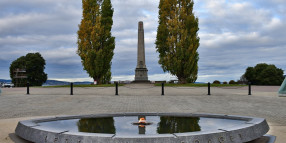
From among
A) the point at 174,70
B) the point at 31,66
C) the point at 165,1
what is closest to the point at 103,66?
the point at 174,70

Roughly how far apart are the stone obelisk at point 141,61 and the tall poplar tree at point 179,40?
344 cm

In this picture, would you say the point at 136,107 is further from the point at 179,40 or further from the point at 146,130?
the point at 179,40

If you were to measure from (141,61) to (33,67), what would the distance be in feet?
81.4

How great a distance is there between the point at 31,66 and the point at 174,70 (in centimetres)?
3187

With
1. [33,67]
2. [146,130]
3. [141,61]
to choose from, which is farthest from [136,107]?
[33,67]

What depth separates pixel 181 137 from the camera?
13.0 ft

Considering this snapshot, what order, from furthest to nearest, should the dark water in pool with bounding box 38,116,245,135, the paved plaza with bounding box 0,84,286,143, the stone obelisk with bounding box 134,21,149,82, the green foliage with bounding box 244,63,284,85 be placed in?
the green foliage with bounding box 244,63,284,85, the stone obelisk with bounding box 134,21,149,82, the paved plaza with bounding box 0,84,286,143, the dark water in pool with bounding box 38,116,245,135

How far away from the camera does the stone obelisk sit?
4081 cm

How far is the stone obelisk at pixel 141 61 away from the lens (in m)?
40.8

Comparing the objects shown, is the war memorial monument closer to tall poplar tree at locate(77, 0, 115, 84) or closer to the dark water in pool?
the dark water in pool

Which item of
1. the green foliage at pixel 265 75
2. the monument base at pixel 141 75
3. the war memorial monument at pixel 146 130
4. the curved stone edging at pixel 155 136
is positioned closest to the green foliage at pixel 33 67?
the monument base at pixel 141 75

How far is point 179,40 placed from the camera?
3631cm

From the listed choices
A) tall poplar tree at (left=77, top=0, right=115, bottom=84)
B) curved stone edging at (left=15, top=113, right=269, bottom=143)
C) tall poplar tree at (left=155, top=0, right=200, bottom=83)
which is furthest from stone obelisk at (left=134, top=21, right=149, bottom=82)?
curved stone edging at (left=15, top=113, right=269, bottom=143)

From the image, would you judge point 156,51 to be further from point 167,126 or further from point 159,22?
point 167,126
